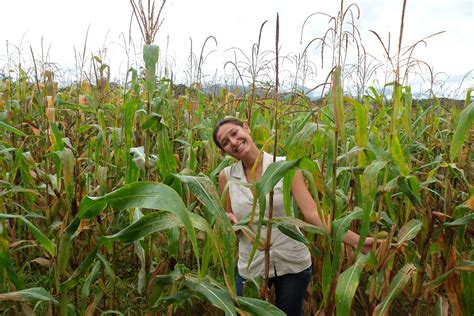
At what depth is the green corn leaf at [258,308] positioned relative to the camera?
1357 mm

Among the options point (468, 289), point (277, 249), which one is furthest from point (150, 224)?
point (468, 289)

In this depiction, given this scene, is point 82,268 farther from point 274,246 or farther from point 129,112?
point 274,246

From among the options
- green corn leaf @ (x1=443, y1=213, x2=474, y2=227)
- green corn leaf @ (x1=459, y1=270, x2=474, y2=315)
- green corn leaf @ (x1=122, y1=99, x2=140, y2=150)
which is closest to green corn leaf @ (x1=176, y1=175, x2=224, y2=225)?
green corn leaf @ (x1=122, y1=99, x2=140, y2=150)

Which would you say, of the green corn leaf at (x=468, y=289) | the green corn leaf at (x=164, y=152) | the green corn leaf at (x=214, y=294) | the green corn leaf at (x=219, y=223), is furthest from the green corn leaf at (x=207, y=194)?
the green corn leaf at (x=468, y=289)

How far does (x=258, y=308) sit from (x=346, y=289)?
290 mm

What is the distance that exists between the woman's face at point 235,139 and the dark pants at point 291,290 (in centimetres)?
65

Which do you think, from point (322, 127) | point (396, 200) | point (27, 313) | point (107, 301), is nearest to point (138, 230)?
point (322, 127)

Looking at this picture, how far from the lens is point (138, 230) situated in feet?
3.73

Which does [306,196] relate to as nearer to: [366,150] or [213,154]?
[366,150]

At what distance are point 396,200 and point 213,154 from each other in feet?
4.21

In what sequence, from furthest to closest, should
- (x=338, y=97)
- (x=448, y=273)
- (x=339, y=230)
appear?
(x=448, y=273)
(x=339, y=230)
(x=338, y=97)

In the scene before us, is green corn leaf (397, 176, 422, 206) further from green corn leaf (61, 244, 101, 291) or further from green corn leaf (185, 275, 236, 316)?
green corn leaf (61, 244, 101, 291)

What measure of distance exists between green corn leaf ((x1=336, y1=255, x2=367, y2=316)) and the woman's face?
0.84 meters

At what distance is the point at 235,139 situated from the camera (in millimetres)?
2055
